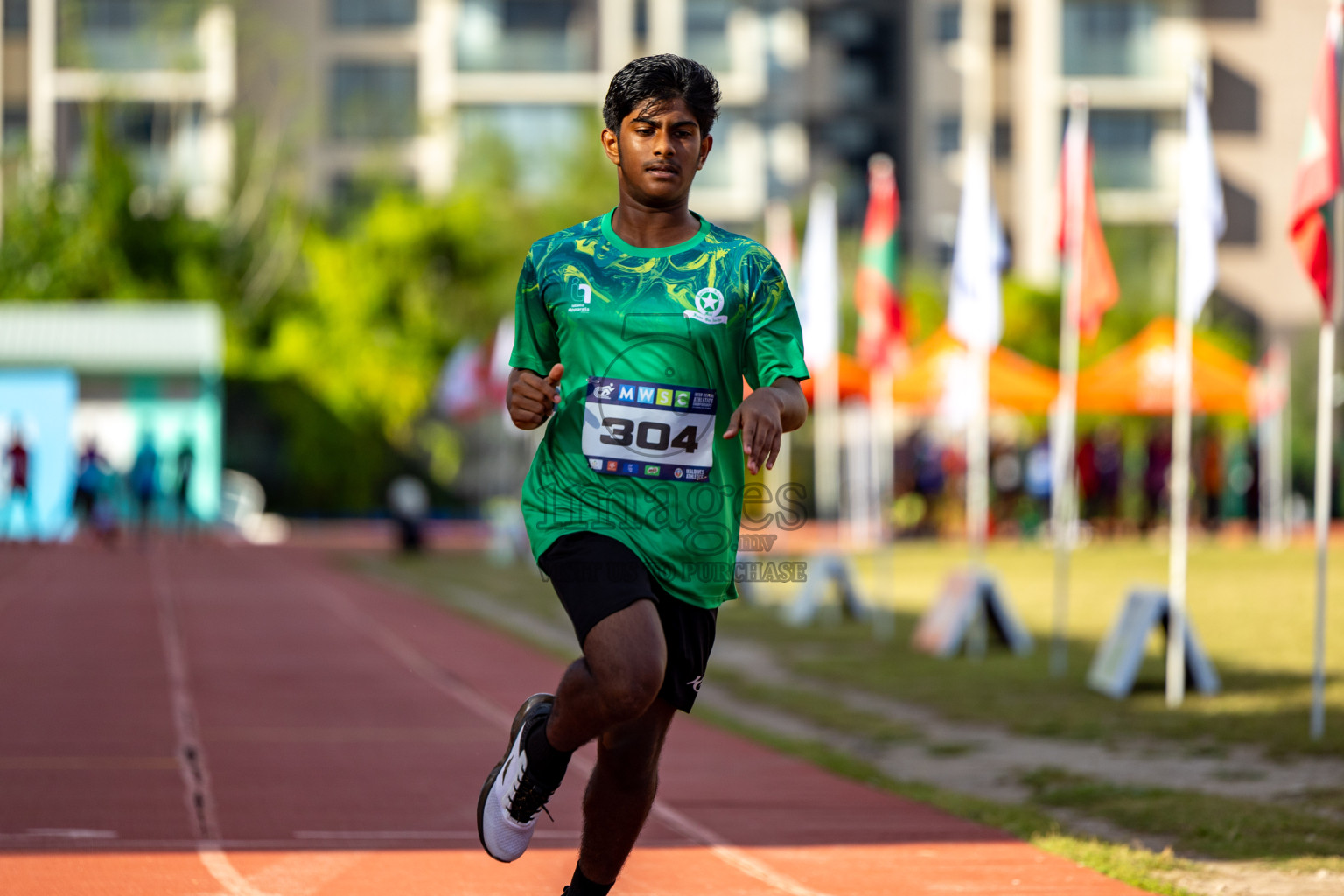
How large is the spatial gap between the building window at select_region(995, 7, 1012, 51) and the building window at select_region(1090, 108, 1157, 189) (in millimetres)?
4099

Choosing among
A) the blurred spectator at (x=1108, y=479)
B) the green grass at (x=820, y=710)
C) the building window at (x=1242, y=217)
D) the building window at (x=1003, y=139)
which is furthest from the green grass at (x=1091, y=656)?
the building window at (x=1003, y=139)

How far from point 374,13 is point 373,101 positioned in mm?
4107

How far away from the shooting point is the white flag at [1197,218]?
11805 mm

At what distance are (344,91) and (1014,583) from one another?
3982cm

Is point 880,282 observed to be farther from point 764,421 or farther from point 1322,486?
point 764,421

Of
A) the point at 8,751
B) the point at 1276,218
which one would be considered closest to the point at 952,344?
the point at 8,751

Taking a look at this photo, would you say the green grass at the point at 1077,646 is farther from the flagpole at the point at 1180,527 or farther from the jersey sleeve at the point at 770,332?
the jersey sleeve at the point at 770,332

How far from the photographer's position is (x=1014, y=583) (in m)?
22.9

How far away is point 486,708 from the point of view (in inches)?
438

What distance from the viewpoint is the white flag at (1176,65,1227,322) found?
11.8 m

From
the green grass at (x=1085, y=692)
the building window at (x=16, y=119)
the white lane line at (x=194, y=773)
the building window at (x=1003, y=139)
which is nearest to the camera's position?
the white lane line at (x=194, y=773)

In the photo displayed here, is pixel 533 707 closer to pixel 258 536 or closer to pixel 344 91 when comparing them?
pixel 258 536

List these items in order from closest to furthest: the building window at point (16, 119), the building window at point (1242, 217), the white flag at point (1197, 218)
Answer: the white flag at point (1197, 218) < the building window at point (16, 119) < the building window at point (1242, 217)

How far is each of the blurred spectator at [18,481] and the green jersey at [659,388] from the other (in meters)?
27.8
